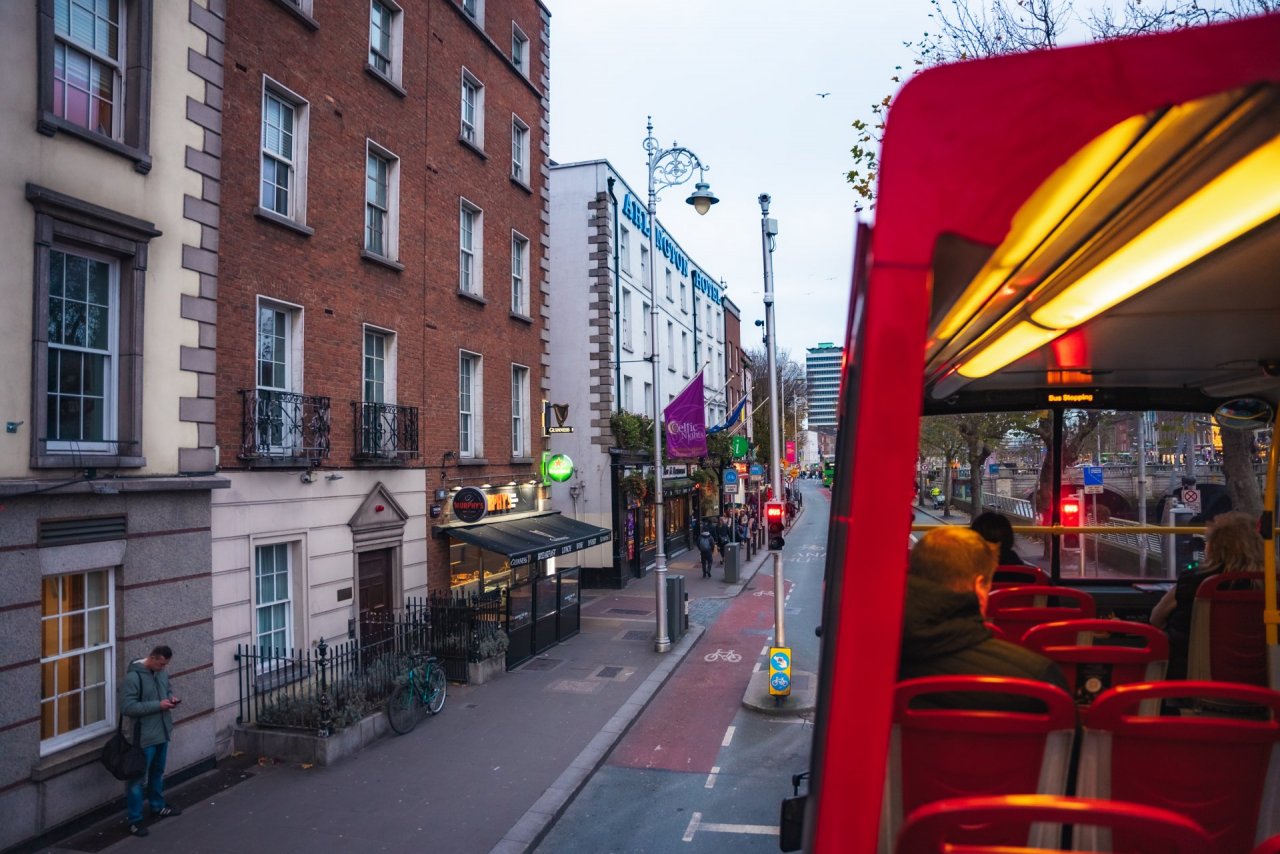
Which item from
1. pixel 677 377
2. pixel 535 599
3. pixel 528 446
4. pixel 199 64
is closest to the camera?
pixel 199 64

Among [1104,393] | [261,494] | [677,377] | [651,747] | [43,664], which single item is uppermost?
[677,377]

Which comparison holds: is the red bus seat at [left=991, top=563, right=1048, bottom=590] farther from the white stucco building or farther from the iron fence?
the white stucco building

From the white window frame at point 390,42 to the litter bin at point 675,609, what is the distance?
11625 mm

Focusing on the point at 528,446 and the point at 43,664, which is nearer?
the point at 43,664

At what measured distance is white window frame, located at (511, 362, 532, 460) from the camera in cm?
2019

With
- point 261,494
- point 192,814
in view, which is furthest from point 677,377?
point 192,814

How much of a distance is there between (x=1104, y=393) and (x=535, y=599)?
12.5 m

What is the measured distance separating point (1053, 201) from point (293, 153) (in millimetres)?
13331

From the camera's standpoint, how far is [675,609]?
1766 cm

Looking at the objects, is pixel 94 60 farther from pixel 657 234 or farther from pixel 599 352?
pixel 657 234

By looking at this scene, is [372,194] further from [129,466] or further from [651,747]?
[651,747]

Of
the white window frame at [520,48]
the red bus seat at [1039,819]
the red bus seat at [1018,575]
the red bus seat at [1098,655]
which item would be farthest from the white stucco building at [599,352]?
the red bus seat at [1039,819]

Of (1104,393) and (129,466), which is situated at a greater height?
(1104,393)

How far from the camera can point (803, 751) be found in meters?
10.7
